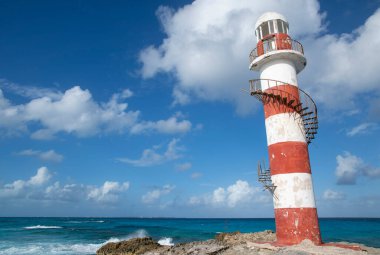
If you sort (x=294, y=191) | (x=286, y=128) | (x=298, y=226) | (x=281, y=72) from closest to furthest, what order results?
(x=298, y=226)
(x=294, y=191)
(x=286, y=128)
(x=281, y=72)

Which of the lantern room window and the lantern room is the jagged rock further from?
the lantern room window

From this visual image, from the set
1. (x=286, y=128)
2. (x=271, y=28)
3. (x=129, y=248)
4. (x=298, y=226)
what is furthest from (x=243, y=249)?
(x=271, y=28)

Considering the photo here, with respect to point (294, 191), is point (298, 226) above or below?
below

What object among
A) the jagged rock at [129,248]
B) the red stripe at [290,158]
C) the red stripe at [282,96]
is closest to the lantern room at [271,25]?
the red stripe at [282,96]

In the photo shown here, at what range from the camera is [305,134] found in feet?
41.4

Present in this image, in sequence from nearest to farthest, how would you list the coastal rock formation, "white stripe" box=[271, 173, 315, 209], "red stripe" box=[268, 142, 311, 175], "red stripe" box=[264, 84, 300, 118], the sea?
the coastal rock formation
"white stripe" box=[271, 173, 315, 209]
"red stripe" box=[268, 142, 311, 175]
"red stripe" box=[264, 84, 300, 118]
the sea

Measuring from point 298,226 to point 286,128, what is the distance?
3871 mm

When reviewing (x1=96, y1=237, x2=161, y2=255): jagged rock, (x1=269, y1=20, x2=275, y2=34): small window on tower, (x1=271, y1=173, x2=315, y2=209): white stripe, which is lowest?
(x1=96, y1=237, x2=161, y2=255): jagged rock

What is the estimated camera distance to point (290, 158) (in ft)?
39.2

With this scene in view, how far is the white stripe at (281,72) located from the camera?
1277 cm

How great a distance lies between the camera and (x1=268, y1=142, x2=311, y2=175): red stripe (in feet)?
39.1

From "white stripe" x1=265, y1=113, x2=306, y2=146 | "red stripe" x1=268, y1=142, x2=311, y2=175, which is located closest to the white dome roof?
"white stripe" x1=265, y1=113, x2=306, y2=146

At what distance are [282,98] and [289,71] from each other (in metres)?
1.43

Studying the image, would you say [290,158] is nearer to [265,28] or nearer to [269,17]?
[265,28]
